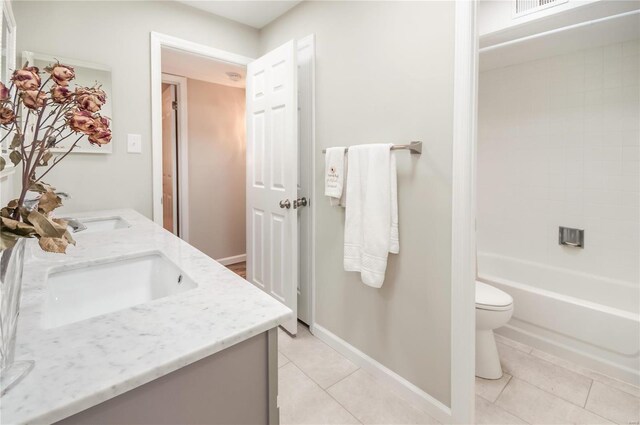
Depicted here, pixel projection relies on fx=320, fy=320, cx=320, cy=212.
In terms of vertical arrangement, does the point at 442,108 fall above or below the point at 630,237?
above

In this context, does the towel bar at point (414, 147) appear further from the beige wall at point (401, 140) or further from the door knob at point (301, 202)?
the door knob at point (301, 202)

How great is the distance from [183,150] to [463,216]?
3.02 meters

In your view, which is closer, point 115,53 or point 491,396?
point 491,396

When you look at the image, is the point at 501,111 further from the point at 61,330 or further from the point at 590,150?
the point at 61,330

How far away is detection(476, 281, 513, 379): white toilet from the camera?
1.76 metres

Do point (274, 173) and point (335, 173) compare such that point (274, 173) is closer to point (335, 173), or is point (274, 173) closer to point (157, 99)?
point (335, 173)

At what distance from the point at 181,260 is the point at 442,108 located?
1218 mm

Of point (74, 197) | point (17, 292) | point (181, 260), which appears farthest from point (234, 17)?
point (17, 292)

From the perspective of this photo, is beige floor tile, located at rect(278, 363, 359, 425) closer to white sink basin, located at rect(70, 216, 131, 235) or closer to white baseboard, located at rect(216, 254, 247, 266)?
white sink basin, located at rect(70, 216, 131, 235)

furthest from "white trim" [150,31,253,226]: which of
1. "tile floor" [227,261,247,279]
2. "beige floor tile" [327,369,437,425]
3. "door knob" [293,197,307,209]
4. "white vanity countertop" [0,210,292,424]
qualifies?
"beige floor tile" [327,369,437,425]

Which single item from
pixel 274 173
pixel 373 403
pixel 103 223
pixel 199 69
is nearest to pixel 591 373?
pixel 373 403

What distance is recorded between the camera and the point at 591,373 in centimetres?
181

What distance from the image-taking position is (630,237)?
7.00 ft

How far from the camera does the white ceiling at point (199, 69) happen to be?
2.71m
